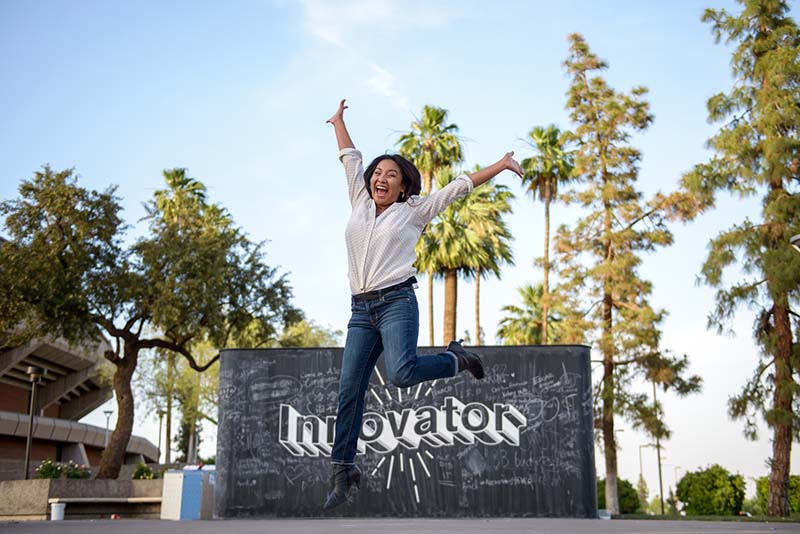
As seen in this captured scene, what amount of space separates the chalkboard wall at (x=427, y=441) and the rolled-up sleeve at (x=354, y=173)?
401 inches

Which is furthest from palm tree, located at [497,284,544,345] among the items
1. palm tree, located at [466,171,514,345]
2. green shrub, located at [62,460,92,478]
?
green shrub, located at [62,460,92,478]

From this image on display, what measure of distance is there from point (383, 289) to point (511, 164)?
1186mm

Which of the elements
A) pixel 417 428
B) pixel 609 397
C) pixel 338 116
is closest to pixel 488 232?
pixel 609 397

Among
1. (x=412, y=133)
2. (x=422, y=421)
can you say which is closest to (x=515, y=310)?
(x=412, y=133)

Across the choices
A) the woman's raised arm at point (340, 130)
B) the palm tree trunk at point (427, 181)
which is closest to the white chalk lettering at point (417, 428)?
the woman's raised arm at point (340, 130)

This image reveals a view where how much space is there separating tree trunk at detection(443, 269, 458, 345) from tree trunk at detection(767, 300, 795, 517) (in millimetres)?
13233

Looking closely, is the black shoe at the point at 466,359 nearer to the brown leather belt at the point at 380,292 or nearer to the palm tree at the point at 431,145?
the brown leather belt at the point at 380,292

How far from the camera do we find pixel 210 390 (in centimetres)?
4291

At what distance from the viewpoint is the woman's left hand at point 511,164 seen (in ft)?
16.4

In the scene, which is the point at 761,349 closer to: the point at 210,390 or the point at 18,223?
the point at 18,223

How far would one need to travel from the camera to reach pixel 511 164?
198 inches

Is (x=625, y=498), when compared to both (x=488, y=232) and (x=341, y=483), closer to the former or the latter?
(x=488, y=232)

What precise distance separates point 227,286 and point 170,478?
9816mm

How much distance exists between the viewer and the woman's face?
4984 millimetres
